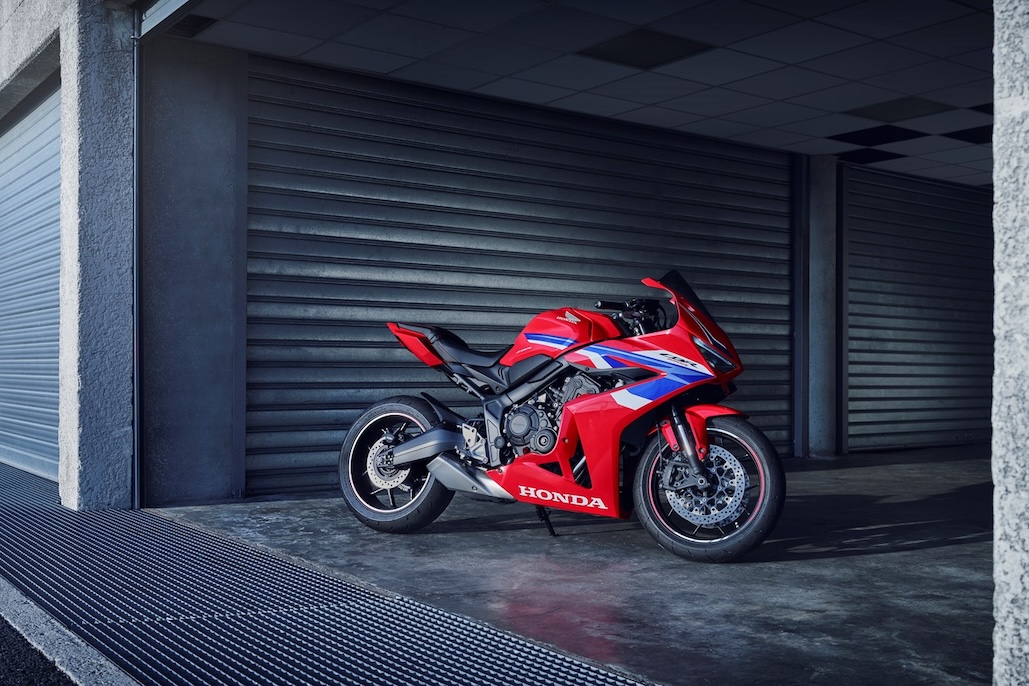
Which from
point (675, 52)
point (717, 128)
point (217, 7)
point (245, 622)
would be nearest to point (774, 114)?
point (717, 128)

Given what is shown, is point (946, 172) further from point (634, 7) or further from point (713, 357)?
point (713, 357)

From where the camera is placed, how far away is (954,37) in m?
5.99

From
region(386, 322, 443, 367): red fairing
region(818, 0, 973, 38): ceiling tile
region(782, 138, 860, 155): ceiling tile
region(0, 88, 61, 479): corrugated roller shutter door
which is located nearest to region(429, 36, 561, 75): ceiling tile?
region(818, 0, 973, 38): ceiling tile

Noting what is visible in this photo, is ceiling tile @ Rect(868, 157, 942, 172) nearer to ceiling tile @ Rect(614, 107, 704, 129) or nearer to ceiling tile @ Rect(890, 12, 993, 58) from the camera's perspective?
ceiling tile @ Rect(614, 107, 704, 129)

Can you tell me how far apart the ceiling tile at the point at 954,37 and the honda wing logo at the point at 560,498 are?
3818mm

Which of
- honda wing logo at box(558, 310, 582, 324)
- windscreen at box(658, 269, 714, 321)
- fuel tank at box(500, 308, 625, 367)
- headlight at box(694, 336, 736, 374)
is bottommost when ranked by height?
headlight at box(694, 336, 736, 374)

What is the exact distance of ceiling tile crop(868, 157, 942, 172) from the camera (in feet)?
31.0

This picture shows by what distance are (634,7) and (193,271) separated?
307cm

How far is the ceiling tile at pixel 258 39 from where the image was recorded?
5.61 metres

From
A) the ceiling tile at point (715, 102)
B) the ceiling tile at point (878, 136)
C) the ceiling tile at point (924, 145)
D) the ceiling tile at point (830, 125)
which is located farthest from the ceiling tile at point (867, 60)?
the ceiling tile at point (924, 145)

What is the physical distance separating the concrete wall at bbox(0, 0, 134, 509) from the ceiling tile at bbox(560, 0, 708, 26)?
2.64 meters

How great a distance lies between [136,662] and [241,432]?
3365 mm

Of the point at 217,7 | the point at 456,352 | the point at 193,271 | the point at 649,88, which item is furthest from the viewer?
the point at 649,88

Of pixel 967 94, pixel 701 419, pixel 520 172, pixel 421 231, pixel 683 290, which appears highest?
pixel 967 94
